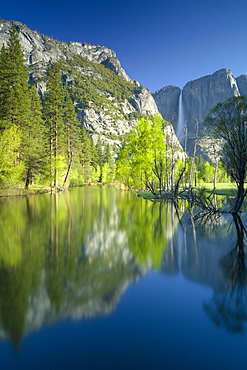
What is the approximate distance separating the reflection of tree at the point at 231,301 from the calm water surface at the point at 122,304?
2 cm

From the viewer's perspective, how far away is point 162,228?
998cm

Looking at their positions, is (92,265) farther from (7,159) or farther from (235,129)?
(7,159)

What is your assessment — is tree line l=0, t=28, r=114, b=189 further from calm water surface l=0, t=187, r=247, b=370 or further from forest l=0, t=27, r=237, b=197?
calm water surface l=0, t=187, r=247, b=370

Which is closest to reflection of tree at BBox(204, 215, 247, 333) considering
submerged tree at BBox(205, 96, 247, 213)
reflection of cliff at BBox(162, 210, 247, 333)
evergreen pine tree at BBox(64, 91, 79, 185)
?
reflection of cliff at BBox(162, 210, 247, 333)

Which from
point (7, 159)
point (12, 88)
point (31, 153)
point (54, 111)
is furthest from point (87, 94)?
point (7, 159)

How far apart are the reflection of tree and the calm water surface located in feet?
0.05

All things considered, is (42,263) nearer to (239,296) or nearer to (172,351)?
(172,351)

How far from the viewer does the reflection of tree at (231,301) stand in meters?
3.45

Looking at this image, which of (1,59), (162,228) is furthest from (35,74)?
(162,228)

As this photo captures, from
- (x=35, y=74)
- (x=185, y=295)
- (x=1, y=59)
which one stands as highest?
(x=35, y=74)

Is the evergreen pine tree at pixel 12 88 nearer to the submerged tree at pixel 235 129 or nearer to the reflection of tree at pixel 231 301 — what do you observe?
the submerged tree at pixel 235 129

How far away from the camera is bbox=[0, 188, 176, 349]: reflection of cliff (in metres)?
3.63

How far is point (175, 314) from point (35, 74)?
184m

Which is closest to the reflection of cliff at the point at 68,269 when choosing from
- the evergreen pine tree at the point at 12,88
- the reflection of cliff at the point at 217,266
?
the reflection of cliff at the point at 217,266
